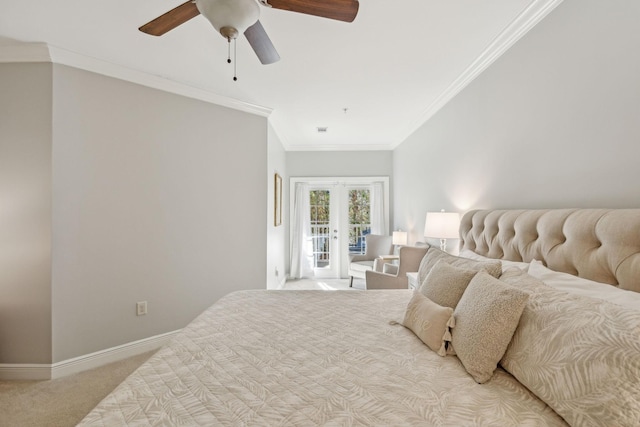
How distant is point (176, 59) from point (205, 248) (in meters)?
1.80

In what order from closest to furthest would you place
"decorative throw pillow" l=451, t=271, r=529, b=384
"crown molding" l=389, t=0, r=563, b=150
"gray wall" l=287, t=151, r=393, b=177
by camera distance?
"decorative throw pillow" l=451, t=271, r=529, b=384 < "crown molding" l=389, t=0, r=563, b=150 < "gray wall" l=287, t=151, r=393, b=177

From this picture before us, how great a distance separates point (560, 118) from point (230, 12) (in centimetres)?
192

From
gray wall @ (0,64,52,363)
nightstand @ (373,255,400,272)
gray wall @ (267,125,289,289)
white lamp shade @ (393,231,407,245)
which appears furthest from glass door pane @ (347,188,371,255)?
gray wall @ (0,64,52,363)

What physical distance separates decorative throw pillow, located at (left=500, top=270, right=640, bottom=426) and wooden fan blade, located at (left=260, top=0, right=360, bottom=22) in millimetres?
Result: 1420

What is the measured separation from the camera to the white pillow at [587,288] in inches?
41.4

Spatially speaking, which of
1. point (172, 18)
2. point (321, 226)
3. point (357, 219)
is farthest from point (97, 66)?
point (357, 219)

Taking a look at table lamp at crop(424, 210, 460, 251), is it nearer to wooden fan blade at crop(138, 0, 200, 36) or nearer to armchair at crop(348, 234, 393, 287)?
armchair at crop(348, 234, 393, 287)

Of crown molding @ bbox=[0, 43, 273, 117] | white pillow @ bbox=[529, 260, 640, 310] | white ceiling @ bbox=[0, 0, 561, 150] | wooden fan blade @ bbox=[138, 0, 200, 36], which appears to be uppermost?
white ceiling @ bbox=[0, 0, 561, 150]

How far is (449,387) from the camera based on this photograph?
3.22ft

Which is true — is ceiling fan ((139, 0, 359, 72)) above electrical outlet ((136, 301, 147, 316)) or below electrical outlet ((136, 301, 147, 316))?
above

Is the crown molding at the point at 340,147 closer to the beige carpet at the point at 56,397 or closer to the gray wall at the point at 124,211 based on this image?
the gray wall at the point at 124,211

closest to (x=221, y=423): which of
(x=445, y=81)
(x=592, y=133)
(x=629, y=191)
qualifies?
(x=629, y=191)

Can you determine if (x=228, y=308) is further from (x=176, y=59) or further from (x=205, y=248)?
(x=176, y=59)

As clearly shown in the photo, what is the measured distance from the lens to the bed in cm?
79
